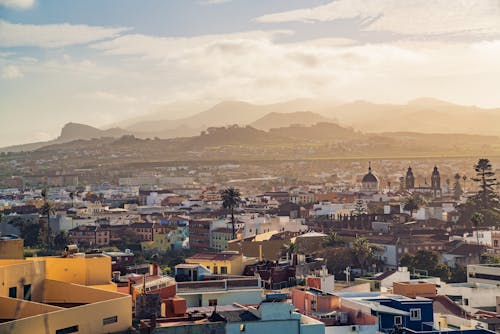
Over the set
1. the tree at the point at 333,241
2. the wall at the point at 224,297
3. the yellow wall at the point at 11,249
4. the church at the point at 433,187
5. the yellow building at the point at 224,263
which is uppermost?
the yellow wall at the point at 11,249

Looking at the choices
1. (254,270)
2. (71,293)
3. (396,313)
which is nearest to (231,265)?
(254,270)

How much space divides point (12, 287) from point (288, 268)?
2028 cm

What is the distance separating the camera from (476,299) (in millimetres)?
39406

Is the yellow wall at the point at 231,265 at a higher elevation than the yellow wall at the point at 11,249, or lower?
lower

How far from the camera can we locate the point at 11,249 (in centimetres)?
2703

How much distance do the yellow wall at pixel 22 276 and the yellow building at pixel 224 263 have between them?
18038 mm

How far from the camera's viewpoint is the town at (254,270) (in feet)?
75.6

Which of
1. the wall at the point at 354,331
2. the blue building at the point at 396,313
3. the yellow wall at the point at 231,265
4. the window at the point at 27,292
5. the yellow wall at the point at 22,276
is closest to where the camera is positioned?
the yellow wall at the point at 22,276

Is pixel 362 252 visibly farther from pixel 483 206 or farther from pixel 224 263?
pixel 483 206

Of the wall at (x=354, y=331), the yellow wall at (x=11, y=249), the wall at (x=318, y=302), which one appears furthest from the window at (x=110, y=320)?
the wall at (x=318, y=302)

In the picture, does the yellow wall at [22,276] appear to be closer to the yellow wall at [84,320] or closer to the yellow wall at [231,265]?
the yellow wall at [84,320]

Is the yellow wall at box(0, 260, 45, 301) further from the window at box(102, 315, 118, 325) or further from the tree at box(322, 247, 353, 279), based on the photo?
the tree at box(322, 247, 353, 279)

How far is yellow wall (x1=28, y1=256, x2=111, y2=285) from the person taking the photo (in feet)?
83.8

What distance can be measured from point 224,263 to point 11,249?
1760 centimetres
